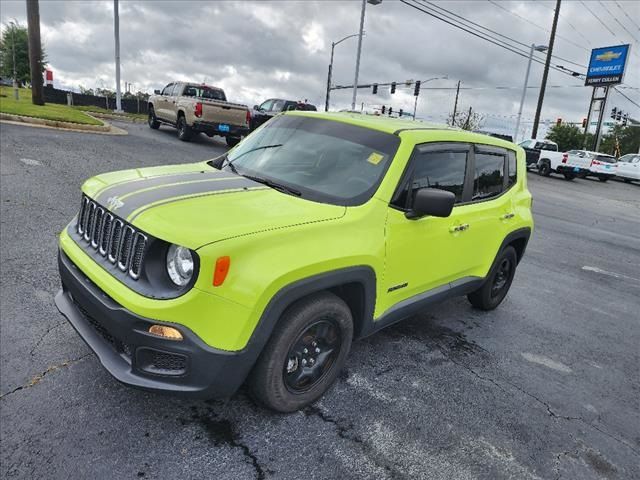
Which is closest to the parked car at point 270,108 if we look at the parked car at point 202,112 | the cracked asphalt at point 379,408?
the parked car at point 202,112

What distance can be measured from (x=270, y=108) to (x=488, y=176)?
1818 cm

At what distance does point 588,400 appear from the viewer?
139 inches

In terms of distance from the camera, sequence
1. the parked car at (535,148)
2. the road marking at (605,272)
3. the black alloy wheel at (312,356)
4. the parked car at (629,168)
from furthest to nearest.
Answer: the parked car at (629,168) < the parked car at (535,148) < the road marking at (605,272) < the black alloy wheel at (312,356)

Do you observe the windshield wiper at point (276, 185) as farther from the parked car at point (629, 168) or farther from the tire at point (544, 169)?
the parked car at point (629, 168)

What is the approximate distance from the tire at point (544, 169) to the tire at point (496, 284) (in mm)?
24333

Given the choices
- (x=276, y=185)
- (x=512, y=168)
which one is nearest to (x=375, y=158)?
(x=276, y=185)

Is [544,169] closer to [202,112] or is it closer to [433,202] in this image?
[202,112]

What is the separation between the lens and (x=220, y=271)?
2.25m

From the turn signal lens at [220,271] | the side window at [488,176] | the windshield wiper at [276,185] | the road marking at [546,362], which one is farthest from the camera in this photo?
the side window at [488,176]

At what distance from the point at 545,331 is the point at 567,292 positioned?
1.61 m

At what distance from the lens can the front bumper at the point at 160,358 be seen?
7.54 feet

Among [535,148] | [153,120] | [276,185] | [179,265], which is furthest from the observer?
[535,148]

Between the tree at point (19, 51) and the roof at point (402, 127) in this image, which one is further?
the tree at point (19, 51)

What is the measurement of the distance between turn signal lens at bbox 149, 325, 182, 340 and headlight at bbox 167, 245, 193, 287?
222 millimetres
